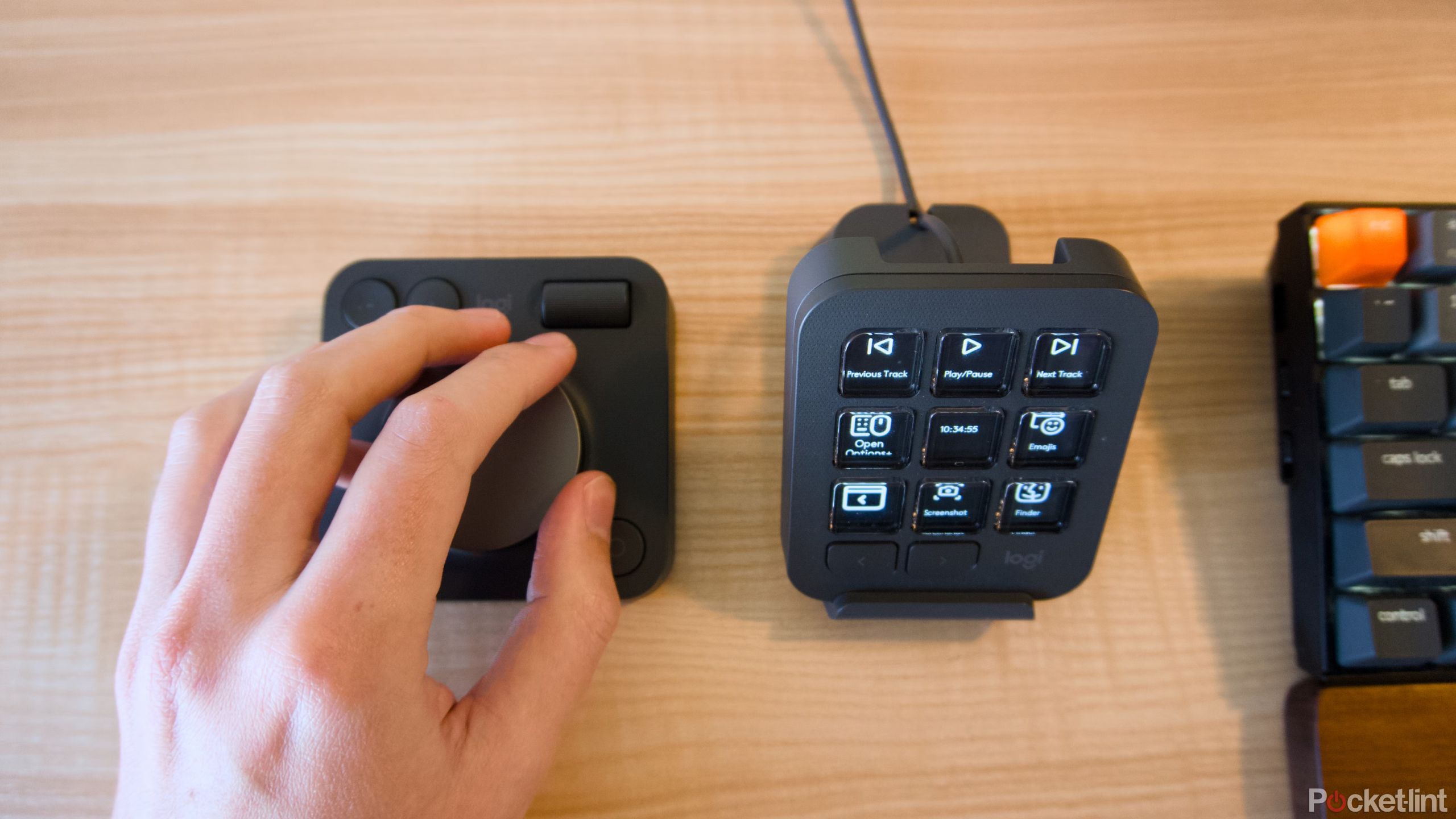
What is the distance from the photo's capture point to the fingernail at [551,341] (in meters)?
0.41

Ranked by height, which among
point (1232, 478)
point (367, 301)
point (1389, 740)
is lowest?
point (1389, 740)

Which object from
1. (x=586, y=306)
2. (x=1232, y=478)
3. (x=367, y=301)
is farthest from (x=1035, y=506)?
(x=367, y=301)

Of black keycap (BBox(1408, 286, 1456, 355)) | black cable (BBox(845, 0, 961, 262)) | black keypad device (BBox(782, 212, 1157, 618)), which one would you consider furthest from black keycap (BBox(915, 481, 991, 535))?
black keycap (BBox(1408, 286, 1456, 355))

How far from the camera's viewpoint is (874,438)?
357 millimetres

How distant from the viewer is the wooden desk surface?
1.35 feet

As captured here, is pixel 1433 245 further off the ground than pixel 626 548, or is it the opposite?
pixel 1433 245

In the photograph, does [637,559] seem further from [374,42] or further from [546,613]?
[374,42]

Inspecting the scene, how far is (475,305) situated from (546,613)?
7.4 inches

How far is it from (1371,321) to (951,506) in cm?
23

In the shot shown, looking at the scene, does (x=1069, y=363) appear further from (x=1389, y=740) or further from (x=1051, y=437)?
(x=1389, y=740)

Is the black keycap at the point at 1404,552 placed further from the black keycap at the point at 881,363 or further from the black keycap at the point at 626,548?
the black keycap at the point at 626,548

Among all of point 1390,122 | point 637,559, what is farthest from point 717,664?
point 1390,122

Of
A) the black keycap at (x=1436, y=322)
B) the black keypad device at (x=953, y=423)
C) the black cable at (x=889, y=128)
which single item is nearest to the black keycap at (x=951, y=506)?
the black keypad device at (x=953, y=423)

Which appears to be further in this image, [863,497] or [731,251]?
[731,251]
